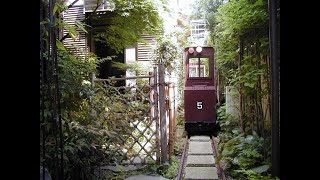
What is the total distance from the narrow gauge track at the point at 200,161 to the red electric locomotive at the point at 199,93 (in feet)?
1.85

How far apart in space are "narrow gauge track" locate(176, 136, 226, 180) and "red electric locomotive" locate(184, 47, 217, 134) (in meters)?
0.56

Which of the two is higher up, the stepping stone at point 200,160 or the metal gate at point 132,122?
the metal gate at point 132,122

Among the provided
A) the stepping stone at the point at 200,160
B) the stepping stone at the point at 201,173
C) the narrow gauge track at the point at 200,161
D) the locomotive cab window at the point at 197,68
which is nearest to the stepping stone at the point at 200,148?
the narrow gauge track at the point at 200,161

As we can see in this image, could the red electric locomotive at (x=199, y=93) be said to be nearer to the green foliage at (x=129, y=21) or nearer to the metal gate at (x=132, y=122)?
the green foliage at (x=129, y=21)

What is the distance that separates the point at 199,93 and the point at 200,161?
9.44 feet

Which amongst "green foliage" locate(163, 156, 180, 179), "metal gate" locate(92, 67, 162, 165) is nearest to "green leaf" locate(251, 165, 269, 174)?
"green foliage" locate(163, 156, 180, 179)

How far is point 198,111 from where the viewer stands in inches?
311

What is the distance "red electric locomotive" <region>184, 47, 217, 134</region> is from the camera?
309 inches

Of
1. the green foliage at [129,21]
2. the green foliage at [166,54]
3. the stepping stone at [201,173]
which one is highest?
the green foliage at [129,21]

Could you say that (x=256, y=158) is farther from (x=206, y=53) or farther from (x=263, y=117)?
(x=206, y=53)

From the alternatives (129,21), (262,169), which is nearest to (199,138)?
(129,21)

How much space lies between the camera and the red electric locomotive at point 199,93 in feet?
25.8

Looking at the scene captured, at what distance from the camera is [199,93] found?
7.95 meters

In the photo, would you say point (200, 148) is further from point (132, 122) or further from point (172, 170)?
point (132, 122)
